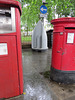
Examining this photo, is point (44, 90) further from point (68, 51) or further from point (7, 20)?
point (7, 20)

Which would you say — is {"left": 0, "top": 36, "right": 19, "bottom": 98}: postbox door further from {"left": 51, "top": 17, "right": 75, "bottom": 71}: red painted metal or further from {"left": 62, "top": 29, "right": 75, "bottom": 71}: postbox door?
{"left": 62, "top": 29, "right": 75, "bottom": 71}: postbox door

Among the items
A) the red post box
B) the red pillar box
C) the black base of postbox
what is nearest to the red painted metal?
the red pillar box

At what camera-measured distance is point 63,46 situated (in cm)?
242

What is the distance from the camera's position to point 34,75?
3.14 metres

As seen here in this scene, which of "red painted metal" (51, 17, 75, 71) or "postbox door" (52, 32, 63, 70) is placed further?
"postbox door" (52, 32, 63, 70)

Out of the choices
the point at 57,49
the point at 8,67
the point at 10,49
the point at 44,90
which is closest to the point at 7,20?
the point at 10,49

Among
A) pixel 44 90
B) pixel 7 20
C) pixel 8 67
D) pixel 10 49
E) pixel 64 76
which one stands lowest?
pixel 44 90

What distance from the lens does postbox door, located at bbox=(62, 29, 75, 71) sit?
2.35 m

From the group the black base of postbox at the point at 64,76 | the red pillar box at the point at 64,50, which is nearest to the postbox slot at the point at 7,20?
the red pillar box at the point at 64,50

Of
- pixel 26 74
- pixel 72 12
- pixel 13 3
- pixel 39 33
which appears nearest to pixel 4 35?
pixel 13 3

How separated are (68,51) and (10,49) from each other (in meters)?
1.50

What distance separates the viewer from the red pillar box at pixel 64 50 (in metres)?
2.32

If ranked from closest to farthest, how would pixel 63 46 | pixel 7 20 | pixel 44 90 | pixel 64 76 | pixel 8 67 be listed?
Result: pixel 7 20 → pixel 8 67 → pixel 44 90 → pixel 63 46 → pixel 64 76

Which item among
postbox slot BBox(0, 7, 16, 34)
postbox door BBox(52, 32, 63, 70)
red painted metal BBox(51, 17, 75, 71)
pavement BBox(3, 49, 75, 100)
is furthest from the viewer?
postbox door BBox(52, 32, 63, 70)
